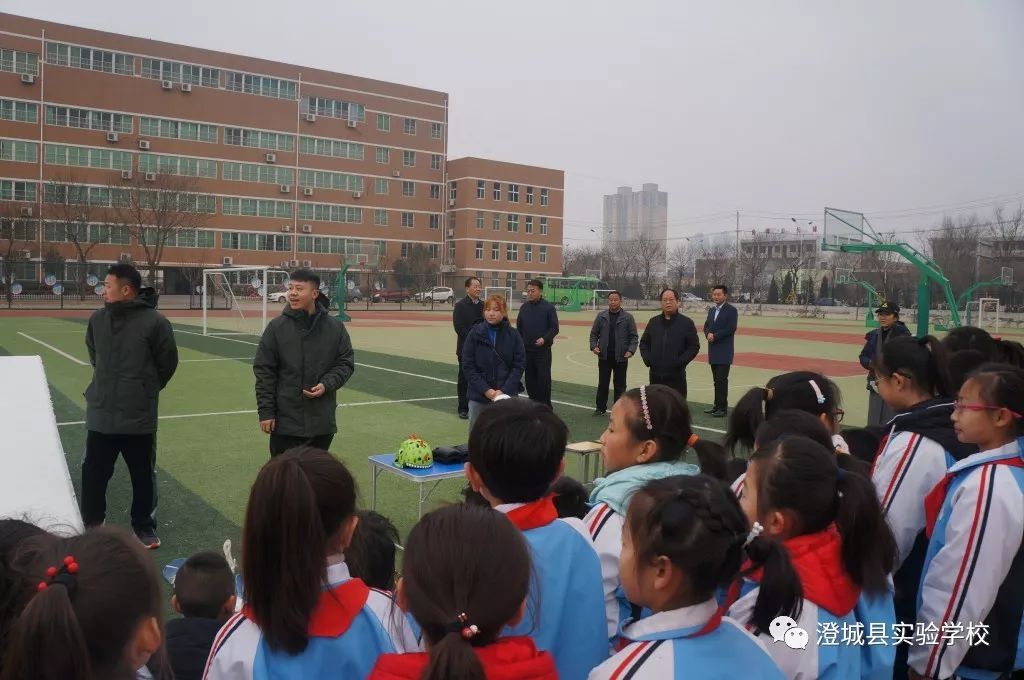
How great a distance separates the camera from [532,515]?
222 centimetres

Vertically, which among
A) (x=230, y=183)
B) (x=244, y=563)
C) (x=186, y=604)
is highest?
(x=230, y=183)

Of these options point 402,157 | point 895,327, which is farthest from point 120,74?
point 895,327

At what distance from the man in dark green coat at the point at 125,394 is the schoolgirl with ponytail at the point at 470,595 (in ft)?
14.2

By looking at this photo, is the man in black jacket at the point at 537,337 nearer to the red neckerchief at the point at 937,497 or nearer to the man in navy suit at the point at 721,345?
the man in navy suit at the point at 721,345

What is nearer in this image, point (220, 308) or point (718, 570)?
point (718, 570)

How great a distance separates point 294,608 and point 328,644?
12cm

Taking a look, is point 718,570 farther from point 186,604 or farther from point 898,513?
point 186,604

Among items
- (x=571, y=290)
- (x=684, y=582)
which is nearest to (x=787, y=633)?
(x=684, y=582)

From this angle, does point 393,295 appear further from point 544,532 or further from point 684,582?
point 684,582

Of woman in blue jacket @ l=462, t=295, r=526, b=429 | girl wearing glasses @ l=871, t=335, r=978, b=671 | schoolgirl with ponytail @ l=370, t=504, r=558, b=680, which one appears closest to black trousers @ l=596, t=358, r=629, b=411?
woman in blue jacket @ l=462, t=295, r=526, b=429

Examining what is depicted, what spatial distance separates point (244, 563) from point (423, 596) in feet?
1.81

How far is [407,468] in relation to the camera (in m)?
5.22

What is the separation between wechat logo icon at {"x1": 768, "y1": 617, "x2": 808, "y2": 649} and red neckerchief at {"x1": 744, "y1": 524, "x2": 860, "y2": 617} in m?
0.11

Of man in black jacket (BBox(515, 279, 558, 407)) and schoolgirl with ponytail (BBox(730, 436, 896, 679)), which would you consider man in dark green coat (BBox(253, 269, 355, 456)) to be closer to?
schoolgirl with ponytail (BBox(730, 436, 896, 679))
